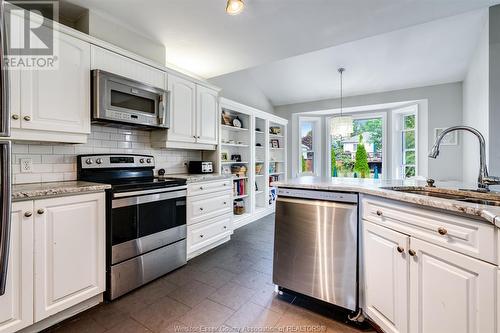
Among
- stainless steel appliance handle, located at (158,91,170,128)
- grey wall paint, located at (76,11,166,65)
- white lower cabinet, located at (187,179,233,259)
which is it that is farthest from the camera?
white lower cabinet, located at (187,179,233,259)

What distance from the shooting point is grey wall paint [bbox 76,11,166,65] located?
6.89ft

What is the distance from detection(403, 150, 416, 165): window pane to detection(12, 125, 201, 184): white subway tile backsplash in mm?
4346

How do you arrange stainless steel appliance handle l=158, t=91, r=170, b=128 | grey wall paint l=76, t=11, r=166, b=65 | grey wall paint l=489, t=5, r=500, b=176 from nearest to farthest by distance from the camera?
grey wall paint l=76, t=11, r=166, b=65, grey wall paint l=489, t=5, r=500, b=176, stainless steel appliance handle l=158, t=91, r=170, b=128

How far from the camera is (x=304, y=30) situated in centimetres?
238

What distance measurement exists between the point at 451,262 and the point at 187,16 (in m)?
2.60

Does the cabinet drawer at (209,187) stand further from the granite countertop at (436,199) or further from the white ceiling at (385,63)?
the white ceiling at (385,63)

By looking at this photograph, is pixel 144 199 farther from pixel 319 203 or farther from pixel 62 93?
pixel 319 203

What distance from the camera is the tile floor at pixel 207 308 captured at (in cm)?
162

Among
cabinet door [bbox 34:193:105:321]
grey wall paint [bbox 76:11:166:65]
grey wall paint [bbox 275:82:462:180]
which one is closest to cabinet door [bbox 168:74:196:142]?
grey wall paint [bbox 76:11:166:65]

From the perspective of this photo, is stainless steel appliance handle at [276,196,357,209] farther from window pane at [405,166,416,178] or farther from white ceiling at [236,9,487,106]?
window pane at [405,166,416,178]

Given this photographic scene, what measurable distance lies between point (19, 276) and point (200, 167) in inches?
78.1

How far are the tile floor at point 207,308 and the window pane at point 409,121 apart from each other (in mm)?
4014

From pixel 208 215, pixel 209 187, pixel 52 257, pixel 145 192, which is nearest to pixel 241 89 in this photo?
pixel 209 187

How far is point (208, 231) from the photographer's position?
9.51 feet
